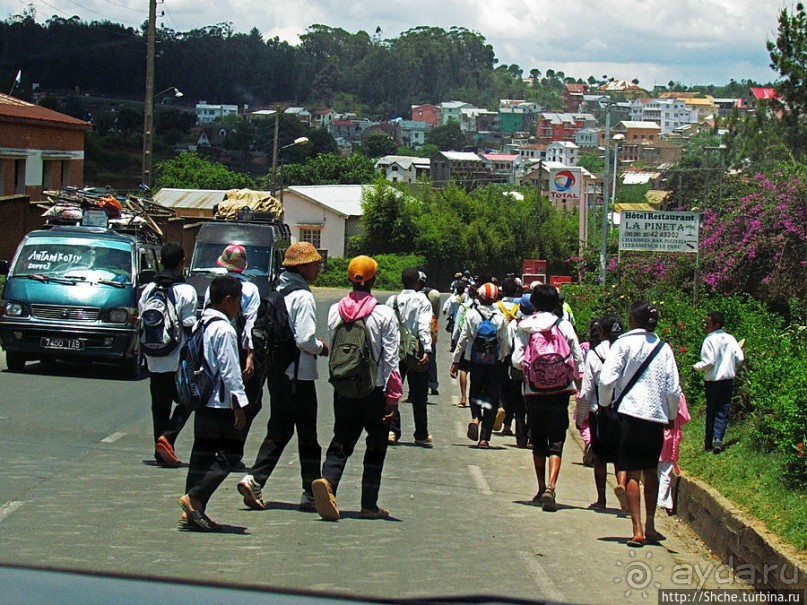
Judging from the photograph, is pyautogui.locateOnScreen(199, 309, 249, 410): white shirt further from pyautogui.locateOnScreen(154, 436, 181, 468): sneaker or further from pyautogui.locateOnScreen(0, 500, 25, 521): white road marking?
pyautogui.locateOnScreen(154, 436, 181, 468): sneaker

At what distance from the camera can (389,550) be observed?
674 centimetres

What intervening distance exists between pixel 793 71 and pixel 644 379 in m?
26.4

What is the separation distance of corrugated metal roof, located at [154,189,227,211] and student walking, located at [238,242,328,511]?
50.5 m

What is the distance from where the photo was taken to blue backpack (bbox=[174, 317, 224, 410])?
7227 mm

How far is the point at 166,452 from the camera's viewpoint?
9180 mm

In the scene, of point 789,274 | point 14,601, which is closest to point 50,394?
point 14,601

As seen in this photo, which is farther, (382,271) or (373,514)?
(382,271)

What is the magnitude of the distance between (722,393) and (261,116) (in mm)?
95023

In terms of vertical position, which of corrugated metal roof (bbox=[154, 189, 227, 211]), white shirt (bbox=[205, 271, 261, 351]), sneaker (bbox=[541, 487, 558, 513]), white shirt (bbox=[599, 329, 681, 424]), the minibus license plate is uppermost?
corrugated metal roof (bbox=[154, 189, 227, 211])

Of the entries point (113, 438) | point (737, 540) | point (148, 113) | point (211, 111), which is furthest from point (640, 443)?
point (211, 111)

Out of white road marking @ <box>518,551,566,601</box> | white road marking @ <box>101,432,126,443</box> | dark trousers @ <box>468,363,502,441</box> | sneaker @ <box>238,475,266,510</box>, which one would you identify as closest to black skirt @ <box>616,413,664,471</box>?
white road marking @ <box>518,551,566,601</box>

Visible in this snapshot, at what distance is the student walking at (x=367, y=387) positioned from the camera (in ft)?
24.9

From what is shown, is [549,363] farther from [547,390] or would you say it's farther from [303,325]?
[303,325]

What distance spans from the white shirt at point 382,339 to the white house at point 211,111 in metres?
93.6
